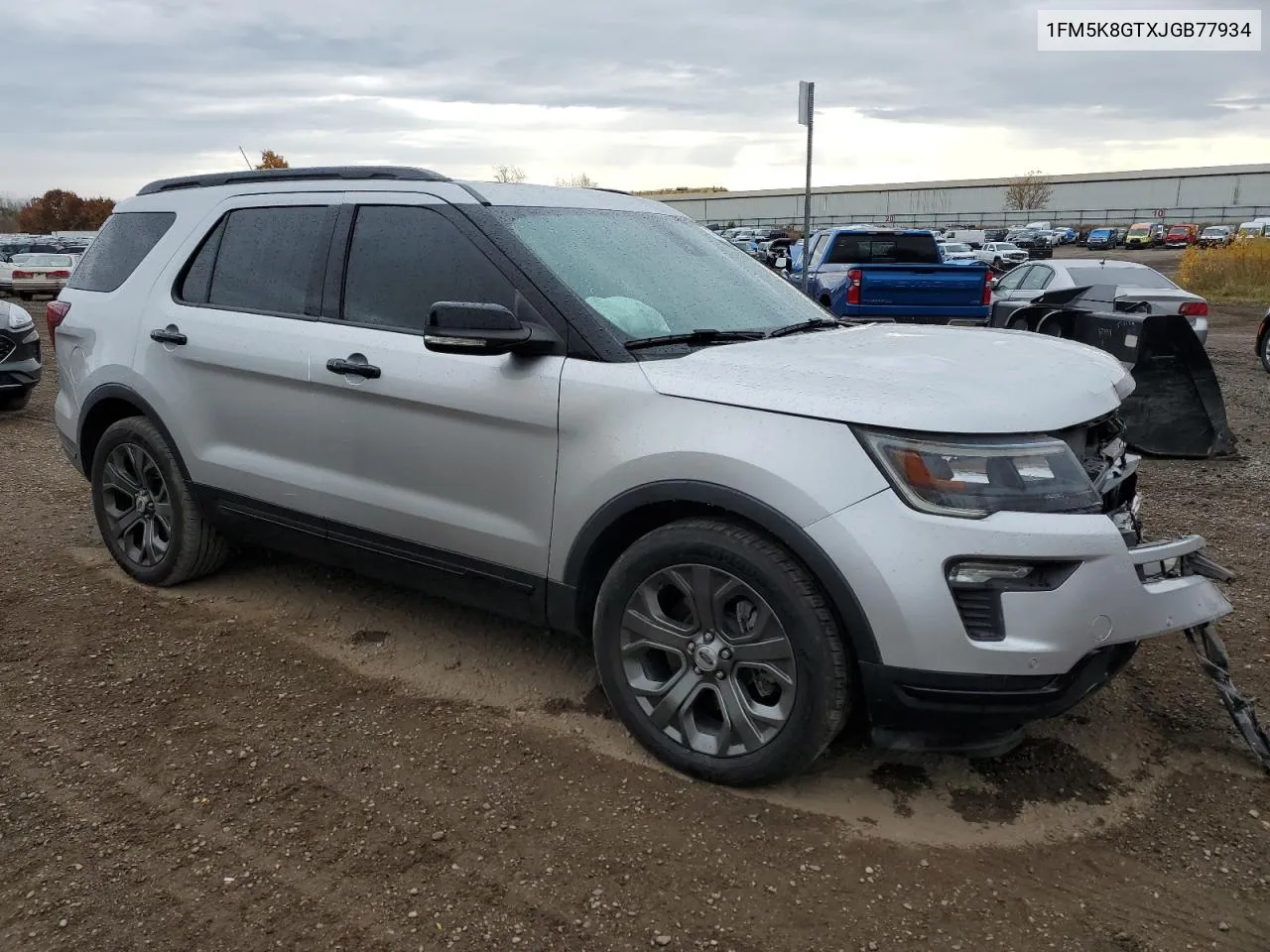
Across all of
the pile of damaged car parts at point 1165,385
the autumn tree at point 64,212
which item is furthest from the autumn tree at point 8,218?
the pile of damaged car parts at point 1165,385

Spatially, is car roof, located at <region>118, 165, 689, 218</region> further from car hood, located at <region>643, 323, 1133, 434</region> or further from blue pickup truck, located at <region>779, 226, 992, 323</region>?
blue pickup truck, located at <region>779, 226, 992, 323</region>

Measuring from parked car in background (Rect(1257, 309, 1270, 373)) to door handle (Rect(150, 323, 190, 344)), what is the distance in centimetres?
1243

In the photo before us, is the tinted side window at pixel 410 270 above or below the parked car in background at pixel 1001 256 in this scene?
below

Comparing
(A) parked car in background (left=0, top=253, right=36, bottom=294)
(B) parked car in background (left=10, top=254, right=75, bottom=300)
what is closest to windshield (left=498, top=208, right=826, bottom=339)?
(B) parked car in background (left=10, top=254, right=75, bottom=300)

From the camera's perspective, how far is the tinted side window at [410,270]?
137 inches

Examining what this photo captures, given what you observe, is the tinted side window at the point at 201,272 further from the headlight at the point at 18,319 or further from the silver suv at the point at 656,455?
the headlight at the point at 18,319

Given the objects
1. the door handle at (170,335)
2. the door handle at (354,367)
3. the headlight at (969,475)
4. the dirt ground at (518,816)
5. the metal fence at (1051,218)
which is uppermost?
the metal fence at (1051,218)

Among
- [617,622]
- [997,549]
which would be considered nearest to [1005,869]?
[997,549]

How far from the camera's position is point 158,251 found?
181 inches

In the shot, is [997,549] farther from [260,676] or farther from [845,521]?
[260,676]

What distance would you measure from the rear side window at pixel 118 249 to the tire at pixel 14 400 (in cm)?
520

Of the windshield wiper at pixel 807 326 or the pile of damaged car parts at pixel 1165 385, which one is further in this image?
the pile of damaged car parts at pixel 1165 385

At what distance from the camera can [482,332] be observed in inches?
122

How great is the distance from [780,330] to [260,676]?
2.37 metres
